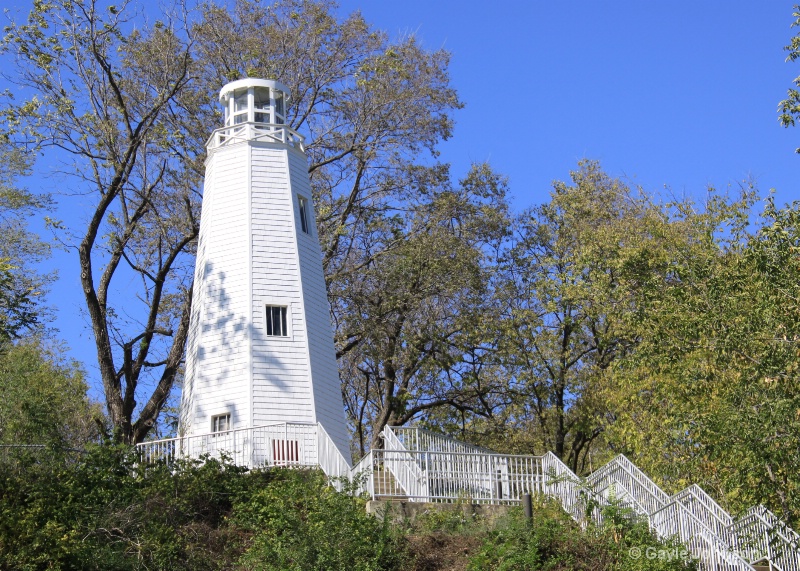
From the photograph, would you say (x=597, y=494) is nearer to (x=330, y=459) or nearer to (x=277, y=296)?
(x=330, y=459)

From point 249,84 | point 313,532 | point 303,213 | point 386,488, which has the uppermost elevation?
point 249,84

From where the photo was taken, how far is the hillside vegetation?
57.4 ft

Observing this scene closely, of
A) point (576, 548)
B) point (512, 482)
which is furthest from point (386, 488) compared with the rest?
point (576, 548)

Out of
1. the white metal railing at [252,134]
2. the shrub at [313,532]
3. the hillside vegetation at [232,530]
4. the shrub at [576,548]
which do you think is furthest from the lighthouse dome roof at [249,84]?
the shrub at [576,548]

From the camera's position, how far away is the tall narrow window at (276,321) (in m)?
25.1

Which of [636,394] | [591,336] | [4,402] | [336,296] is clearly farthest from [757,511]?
[4,402]

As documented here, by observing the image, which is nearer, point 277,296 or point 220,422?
point 220,422

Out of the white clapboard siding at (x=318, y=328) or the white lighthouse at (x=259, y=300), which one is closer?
the white lighthouse at (x=259, y=300)

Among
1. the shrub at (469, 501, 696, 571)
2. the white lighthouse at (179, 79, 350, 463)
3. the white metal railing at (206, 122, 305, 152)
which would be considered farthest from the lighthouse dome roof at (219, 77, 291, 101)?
the shrub at (469, 501, 696, 571)

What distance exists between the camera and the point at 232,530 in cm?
1930

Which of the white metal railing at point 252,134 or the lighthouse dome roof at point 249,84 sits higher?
the lighthouse dome roof at point 249,84

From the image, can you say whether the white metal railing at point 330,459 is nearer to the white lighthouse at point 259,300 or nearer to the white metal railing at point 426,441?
the white lighthouse at point 259,300

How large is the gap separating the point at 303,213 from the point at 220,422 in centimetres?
592

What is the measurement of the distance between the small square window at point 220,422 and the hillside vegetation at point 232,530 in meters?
3.33
